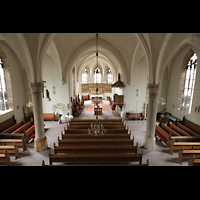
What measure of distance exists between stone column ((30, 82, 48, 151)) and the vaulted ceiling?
22.4 inches

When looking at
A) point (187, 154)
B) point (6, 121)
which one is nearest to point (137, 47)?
point (187, 154)

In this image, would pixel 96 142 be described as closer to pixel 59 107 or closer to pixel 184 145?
pixel 184 145

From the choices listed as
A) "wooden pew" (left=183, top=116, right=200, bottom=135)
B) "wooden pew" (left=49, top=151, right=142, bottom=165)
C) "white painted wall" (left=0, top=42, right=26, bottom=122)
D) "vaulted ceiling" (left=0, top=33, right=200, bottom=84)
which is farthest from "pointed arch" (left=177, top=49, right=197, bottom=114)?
"white painted wall" (left=0, top=42, right=26, bottom=122)

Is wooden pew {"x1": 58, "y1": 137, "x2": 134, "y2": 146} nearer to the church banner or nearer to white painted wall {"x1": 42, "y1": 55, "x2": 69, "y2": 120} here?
white painted wall {"x1": 42, "y1": 55, "x2": 69, "y2": 120}

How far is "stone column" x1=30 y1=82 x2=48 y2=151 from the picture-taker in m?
8.75

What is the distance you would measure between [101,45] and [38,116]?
10.5 meters

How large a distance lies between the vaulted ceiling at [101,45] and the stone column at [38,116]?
1.86 ft

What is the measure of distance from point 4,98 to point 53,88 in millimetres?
7461

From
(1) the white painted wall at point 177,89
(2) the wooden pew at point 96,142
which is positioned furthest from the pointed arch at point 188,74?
(2) the wooden pew at point 96,142

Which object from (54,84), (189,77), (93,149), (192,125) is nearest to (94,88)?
(54,84)

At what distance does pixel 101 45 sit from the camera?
15.5 m

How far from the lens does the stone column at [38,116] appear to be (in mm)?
8750

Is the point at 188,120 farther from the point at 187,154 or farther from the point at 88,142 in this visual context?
the point at 88,142

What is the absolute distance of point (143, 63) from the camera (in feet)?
53.2
